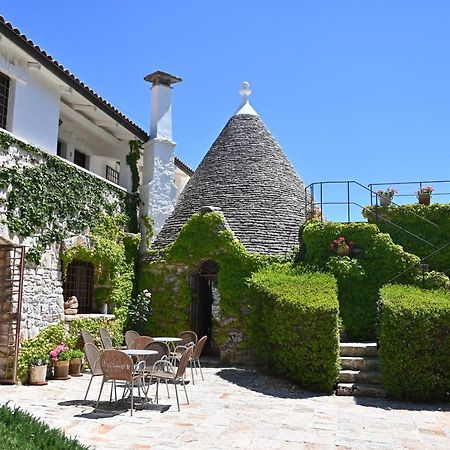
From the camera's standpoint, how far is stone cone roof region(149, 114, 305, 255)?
48.3 ft

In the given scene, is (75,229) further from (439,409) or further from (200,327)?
(439,409)

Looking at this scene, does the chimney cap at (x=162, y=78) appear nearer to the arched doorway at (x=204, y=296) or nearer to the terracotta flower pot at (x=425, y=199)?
the arched doorway at (x=204, y=296)

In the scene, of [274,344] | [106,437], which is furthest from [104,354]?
[274,344]

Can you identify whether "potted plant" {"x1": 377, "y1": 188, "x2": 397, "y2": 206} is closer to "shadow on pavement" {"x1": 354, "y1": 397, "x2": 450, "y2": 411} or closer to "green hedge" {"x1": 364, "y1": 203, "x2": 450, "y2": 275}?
"green hedge" {"x1": 364, "y1": 203, "x2": 450, "y2": 275}

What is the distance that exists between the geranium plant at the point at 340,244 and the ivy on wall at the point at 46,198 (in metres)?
6.26

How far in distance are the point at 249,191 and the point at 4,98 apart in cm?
731

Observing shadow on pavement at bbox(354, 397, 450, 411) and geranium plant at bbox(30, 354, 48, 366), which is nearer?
shadow on pavement at bbox(354, 397, 450, 411)

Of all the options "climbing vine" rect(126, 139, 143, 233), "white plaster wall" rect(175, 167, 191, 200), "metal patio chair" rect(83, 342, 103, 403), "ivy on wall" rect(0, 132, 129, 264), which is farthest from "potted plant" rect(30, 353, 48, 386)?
"white plaster wall" rect(175, 167, 191, 200)

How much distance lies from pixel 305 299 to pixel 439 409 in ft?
10.5

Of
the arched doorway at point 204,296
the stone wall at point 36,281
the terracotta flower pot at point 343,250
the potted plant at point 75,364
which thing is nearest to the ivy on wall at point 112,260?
the stone wall at point 36,281

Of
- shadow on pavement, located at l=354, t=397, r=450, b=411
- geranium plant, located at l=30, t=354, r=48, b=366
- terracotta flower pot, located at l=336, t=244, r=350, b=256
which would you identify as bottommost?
shadow on pavement, located at l=354, t=397, r=450, b=411

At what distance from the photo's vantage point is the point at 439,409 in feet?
30.2

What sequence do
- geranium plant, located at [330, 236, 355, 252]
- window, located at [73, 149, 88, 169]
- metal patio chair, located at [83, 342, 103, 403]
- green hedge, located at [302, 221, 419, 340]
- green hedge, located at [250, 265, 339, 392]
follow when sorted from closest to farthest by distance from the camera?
metal patio chair, located at [83, 342, 103, 403]
green hedge, located at [250, 265, 339, 392]
green hedge, located at [302, 221, 419, 340]
geranium plant, located at [330, 236, 355, 252]
window, located at [73, 149, 88, 169]

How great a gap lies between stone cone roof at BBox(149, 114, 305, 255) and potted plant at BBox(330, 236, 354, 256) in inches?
56.8
